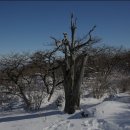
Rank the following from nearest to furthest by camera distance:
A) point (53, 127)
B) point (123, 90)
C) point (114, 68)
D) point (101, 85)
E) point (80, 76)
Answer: point (53, 127) < point (80, 76) < point (101, 85) < point (123, 90) < point (114, 68)

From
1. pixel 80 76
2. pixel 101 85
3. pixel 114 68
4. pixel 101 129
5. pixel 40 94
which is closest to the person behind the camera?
pixel 101 129

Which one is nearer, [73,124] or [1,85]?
[73,124]

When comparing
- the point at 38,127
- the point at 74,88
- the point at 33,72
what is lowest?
the point at 38,127

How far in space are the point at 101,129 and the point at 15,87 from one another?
12.7 meters

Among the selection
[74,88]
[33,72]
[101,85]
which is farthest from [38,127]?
[33,72]

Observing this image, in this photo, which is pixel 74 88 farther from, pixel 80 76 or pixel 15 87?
pixel 15 87

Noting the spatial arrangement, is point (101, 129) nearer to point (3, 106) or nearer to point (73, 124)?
point (73, 124)

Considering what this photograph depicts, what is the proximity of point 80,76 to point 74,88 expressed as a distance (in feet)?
1.73

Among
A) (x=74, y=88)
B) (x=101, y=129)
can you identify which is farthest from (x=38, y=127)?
(x=74, y=88)

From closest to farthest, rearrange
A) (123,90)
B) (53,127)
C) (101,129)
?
(101,129) → (53,127) → (123,90)

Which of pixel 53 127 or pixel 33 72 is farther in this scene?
pixel 33 72

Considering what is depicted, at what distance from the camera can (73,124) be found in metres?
7.45

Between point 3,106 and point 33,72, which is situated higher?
point 33,72

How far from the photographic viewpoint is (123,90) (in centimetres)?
1902
